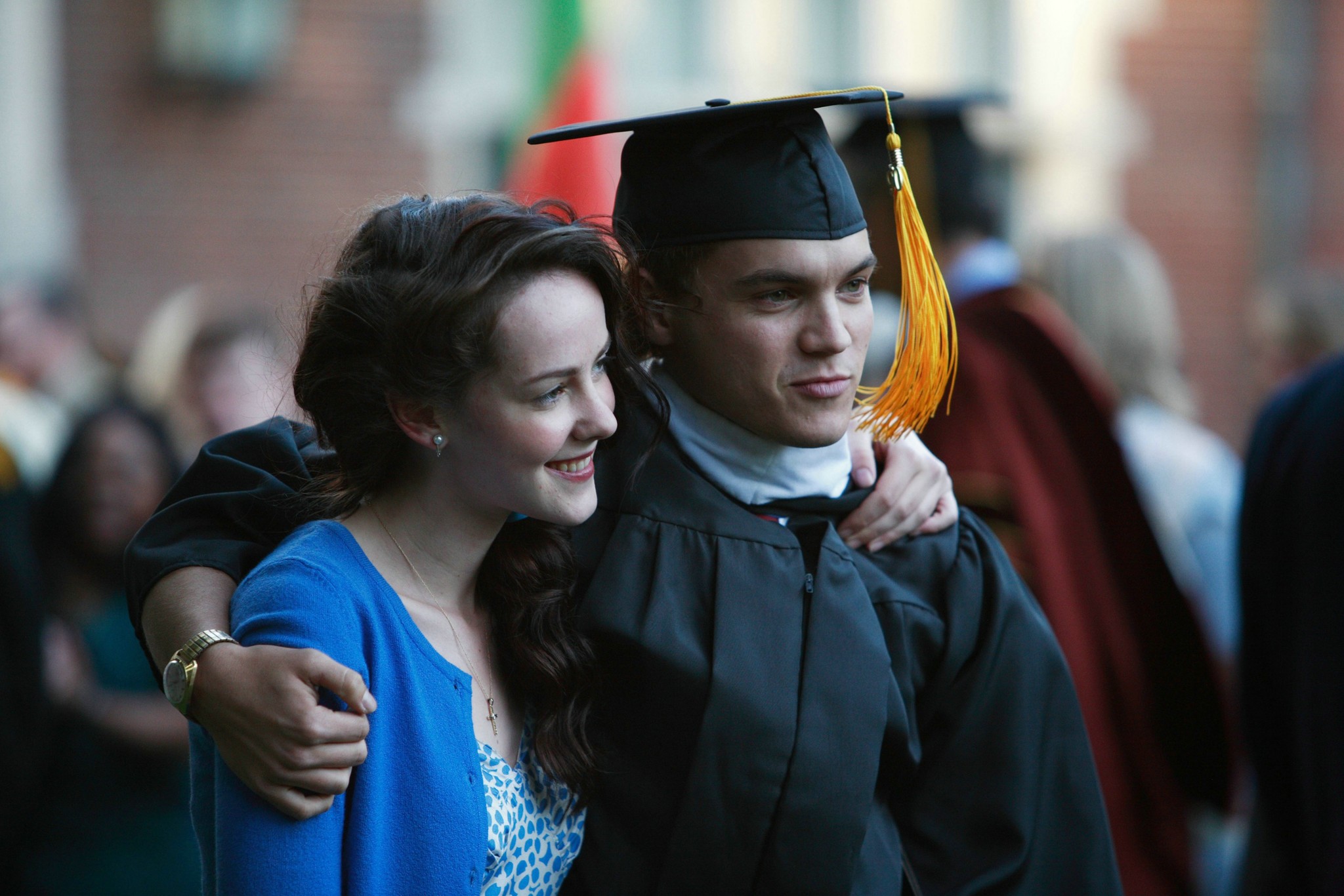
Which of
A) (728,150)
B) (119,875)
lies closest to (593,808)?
(728,150)

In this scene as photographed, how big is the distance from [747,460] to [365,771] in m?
0.71

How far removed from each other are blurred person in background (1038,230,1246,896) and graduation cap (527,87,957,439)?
2.26 metres

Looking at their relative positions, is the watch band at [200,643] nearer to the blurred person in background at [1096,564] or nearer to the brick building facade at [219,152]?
the blurred person in background at [1096,564]

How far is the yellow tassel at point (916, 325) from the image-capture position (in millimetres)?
2094

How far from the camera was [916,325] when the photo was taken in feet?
6.91

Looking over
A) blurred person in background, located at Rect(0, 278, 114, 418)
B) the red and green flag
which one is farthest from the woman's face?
blurred person in background, located at Rect(0, 278, 114, 418)

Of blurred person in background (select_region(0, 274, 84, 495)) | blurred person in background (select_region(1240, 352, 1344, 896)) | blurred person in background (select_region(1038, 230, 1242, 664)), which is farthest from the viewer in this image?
blurred person in background (select_region(0, 274, 84, 495))

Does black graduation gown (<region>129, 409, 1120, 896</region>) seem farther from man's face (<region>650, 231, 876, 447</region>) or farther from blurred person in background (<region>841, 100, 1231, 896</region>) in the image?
blurred person in background (<region>841, 100, 1231, 896</region>)

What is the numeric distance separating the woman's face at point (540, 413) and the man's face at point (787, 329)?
0.21 metres

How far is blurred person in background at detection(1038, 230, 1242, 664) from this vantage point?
4199 mm

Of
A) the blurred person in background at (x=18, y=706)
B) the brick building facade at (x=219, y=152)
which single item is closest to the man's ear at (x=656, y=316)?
the blurred person in background at (x=18, y=706)

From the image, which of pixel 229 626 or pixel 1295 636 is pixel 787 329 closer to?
pixel 229 626

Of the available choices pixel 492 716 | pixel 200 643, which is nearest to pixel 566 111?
pixel 492 716

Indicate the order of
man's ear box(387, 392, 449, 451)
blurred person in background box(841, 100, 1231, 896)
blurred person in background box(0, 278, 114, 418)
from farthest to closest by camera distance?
blurred person in background box(0, 278, 114, 418) < blurred person in background box(841, 100, 1231, 896) < man's ear box(387, 392, 449, 451)
